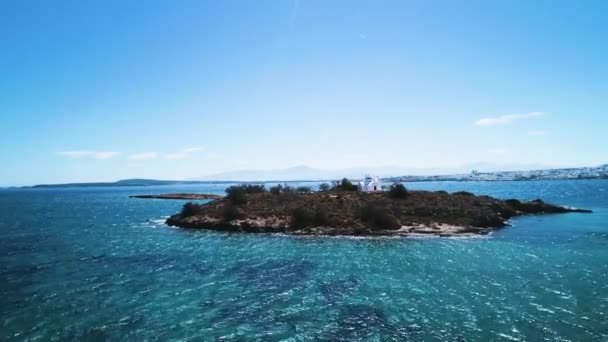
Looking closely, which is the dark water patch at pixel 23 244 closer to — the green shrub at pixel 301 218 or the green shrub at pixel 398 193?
the green shrub at pixel 301 218

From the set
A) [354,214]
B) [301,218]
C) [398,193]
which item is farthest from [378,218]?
[398,193]

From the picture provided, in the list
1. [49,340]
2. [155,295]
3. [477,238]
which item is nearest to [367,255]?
[477,238]

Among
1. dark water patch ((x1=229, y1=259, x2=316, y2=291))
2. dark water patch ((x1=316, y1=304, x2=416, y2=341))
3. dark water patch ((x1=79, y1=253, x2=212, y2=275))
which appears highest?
dark water patch ((x1=79, y1=253, x2=212, y2=275))

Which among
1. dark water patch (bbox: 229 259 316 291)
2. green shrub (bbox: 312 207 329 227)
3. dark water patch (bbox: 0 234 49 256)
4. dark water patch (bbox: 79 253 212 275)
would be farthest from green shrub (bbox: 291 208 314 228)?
dark water patch (bbox: 0 234 49 256)

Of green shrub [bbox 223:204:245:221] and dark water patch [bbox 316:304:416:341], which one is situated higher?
green shrub [bbox 223:204:245:221]

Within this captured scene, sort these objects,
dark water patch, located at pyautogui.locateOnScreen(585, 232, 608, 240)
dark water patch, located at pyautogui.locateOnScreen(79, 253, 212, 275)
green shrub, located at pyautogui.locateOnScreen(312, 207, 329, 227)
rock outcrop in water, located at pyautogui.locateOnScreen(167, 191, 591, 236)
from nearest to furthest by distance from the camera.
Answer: dark water patch, located at pyautogui.locateOnScreen(79, 253, 212, 275) → dark water patch, located at pyautogui.locateOnScreen(585, 232, 608, 240) → rock outcrop in water, located at pyautogui.locateOnScreen(167, 191, 591, 236) → green shrub, located at pyautogui.locateOnScreen(312, 207, 329, 227)

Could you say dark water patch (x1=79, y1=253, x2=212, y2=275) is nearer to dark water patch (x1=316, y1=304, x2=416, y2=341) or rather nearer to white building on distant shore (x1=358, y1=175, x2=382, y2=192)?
dark water patch (x1=316, y1=304, x2=416, y2=341)

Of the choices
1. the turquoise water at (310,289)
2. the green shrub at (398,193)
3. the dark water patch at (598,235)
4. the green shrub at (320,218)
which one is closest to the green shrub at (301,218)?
the green shrub at (320,218)
